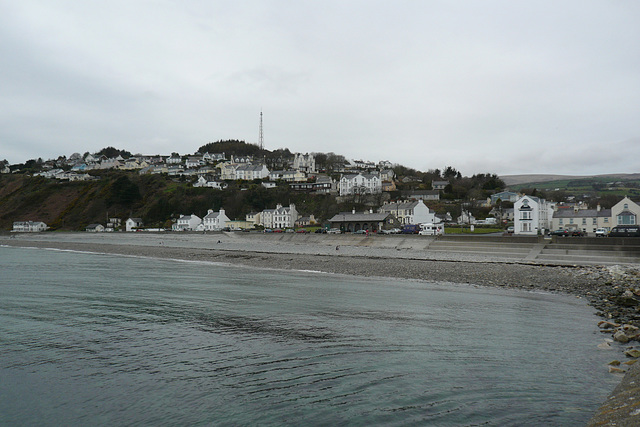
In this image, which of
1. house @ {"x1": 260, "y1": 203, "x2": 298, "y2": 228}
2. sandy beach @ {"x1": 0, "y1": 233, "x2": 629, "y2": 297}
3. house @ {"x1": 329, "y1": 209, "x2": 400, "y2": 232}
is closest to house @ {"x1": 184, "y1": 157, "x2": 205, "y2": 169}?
house @ {"x1": 260, "y1": 203, "x2": 298, "y2": 228}

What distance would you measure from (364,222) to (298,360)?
59.7 metres

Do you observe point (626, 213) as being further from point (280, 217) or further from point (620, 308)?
point (280, 217)

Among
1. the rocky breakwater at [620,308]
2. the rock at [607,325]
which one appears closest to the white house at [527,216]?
the rocky breakwater at [620,308]

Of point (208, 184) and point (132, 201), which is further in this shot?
point (208, 184)

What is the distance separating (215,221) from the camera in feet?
309

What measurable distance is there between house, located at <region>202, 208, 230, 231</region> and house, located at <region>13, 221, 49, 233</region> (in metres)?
43.3

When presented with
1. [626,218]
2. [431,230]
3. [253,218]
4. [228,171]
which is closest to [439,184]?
[253,218]

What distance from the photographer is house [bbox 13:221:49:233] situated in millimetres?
105500

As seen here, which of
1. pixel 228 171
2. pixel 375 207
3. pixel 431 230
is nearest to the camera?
pixel 431 230

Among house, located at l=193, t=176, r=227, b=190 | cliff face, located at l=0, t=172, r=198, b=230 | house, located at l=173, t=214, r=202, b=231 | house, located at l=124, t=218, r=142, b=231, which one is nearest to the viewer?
house, located at l=173, t=214, r=202, b=231

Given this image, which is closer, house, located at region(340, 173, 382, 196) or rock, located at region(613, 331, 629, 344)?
rock, located at region(613, 331, 629, 344)

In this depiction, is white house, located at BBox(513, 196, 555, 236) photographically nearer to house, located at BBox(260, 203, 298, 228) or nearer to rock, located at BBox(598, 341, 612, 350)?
rock, located at BBox(598, 341, 612, 350)

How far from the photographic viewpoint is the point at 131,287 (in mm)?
21906

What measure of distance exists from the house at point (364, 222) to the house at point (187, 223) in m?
39.3
